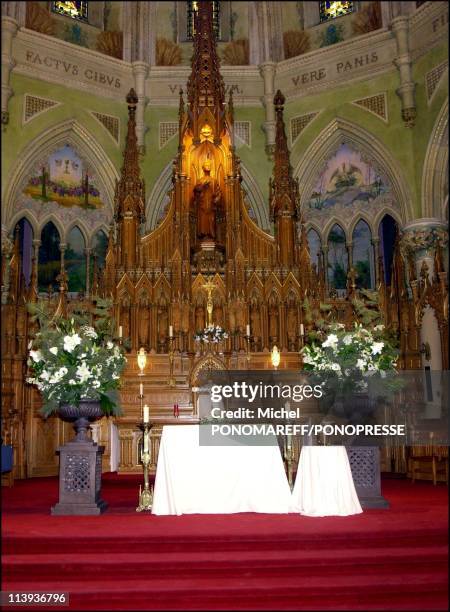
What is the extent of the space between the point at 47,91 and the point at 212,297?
793 cm

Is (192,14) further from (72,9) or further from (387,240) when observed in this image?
(387,240)

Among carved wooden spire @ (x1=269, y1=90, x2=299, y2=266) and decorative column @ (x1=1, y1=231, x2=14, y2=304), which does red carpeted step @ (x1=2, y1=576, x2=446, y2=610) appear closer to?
decorative column @ (x1=1, y1=231, x2=14, y2=304)

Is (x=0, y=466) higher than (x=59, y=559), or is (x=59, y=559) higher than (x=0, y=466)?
(x=0, y=466)

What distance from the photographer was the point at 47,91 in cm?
1867

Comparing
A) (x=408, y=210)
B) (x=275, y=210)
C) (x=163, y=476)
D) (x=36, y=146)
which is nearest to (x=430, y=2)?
(x=408, y=210)

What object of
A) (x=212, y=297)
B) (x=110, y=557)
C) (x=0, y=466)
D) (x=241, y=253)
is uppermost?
(x=241, y=253)

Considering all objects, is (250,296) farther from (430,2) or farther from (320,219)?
(430,2)

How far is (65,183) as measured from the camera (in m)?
19.2

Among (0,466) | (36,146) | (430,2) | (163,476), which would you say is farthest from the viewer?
(36,146)

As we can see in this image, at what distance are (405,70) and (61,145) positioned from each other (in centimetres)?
975

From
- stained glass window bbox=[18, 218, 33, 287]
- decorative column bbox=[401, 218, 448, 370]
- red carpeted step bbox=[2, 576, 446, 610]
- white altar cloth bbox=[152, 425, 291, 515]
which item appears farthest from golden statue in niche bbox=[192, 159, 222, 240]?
red carpeted step bbox=[2, 576, 446, 610]

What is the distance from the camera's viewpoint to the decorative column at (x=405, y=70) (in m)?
17.8

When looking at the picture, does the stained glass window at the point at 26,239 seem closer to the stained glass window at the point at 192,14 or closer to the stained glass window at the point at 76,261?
the stained glass window at the point at 76,261

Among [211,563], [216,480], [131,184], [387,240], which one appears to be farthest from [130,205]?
[211,563]
